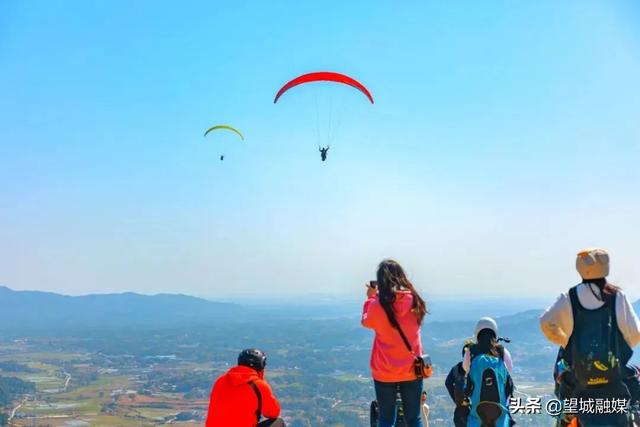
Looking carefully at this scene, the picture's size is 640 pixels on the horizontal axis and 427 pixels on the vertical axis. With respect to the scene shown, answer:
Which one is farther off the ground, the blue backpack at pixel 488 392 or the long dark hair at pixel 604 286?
the long dark hair at pixel 604 286

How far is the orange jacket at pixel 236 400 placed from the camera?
4957 mm

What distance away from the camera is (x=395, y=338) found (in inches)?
205

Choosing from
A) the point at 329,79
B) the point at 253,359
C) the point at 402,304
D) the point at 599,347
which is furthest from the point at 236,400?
the point at 329,79

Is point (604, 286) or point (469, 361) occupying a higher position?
point (604, 286)

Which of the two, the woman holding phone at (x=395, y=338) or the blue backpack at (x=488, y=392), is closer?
the blue backpack at (x=488, y=392)

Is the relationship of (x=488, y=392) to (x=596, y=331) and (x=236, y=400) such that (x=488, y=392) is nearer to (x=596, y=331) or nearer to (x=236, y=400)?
(x=596, y=331)

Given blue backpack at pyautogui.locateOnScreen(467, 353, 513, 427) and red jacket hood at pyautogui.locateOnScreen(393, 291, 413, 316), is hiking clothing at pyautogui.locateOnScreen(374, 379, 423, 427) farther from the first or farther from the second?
red jacket hood at pyautogui.locateOnScreen(393, 291, 413, 316)

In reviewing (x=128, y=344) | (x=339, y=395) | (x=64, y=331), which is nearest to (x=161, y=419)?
(x=339, y=395)

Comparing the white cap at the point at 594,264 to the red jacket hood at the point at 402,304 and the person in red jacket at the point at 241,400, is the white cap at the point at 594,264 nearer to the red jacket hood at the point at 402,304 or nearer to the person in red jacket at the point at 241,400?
the red jacket hood at the point at 402,304

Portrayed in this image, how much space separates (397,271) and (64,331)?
19881 centimetres

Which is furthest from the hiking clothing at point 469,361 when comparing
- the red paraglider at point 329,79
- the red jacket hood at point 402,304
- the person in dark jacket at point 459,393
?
the red paraglider at point 329,79

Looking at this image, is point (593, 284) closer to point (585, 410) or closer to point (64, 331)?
point (585, 410)

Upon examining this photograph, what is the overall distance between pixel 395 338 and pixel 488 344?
84cm

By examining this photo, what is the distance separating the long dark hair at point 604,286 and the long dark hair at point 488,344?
103 cm
